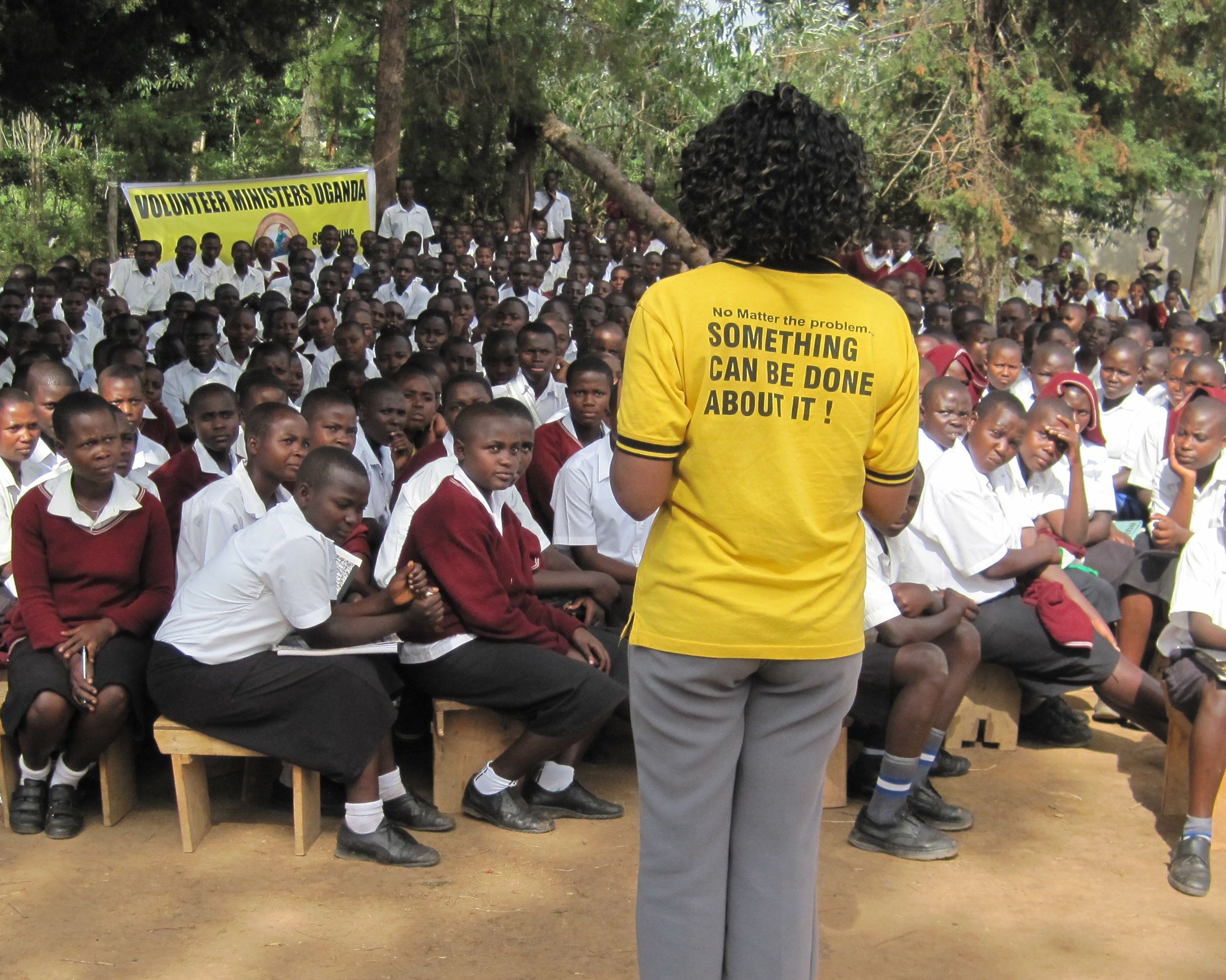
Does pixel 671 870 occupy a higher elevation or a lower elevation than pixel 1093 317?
lower

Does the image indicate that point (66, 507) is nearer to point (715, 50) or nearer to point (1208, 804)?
point (1208, 804)

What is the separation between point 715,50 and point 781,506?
16145mm

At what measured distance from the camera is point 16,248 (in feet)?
63.0

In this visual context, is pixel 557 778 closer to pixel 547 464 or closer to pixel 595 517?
pixel 595 517

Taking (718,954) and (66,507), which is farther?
(66,507)

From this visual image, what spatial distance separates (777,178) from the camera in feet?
7.21

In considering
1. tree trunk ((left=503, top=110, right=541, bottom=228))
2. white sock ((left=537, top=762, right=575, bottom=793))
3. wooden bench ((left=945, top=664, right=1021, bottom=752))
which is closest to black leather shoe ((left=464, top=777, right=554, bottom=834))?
white sock ((left=537, top=762, right=575, bottom=793))

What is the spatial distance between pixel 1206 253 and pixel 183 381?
16.8 meters

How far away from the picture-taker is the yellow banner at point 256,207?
12953mm

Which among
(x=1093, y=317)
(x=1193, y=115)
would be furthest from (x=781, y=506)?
(x=1193, y=115)

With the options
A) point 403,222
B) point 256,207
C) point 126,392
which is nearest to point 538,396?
point 126,392

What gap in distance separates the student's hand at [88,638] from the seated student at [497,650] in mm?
871

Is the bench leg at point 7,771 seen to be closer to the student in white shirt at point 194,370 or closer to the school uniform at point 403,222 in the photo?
the student in white shirt at point 194,370

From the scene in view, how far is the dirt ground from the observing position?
3.16 m
